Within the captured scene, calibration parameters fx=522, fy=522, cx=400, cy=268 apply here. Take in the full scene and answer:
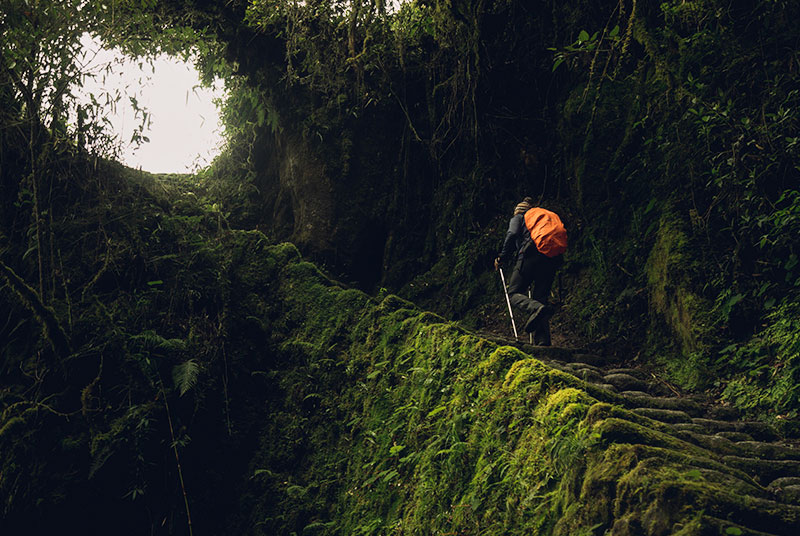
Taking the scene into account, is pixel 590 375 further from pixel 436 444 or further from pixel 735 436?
pixel 436 444

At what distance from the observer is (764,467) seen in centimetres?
386

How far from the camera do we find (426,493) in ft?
14.7

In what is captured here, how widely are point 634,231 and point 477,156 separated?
153 inches

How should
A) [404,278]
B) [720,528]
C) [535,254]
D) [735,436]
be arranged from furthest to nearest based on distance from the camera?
[404,278] < [535,254] < [735,436] < [720,528]

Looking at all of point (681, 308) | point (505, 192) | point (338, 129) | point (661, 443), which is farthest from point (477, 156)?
point (661, 443)

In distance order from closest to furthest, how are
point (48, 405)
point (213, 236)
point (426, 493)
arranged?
1. point (426, 493)
2. point (48, 405)
3. point (213, 236)

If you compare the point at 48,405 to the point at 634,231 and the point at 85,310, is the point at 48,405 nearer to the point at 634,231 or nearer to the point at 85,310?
the point at 85,310

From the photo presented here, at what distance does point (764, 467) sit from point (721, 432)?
894mm

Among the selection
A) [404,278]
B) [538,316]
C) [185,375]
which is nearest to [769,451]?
[538,316]

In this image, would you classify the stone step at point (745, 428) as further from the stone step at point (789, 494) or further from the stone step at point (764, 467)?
the stone step at point (789, 494)

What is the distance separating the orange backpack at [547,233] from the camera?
7.59m

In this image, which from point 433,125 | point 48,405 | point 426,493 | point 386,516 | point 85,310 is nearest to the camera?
point 426,493

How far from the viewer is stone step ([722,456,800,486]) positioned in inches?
148

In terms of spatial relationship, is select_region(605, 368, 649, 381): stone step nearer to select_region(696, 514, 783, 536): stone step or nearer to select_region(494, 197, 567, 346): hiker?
select_region(494, 197, 567, 346): hiker
